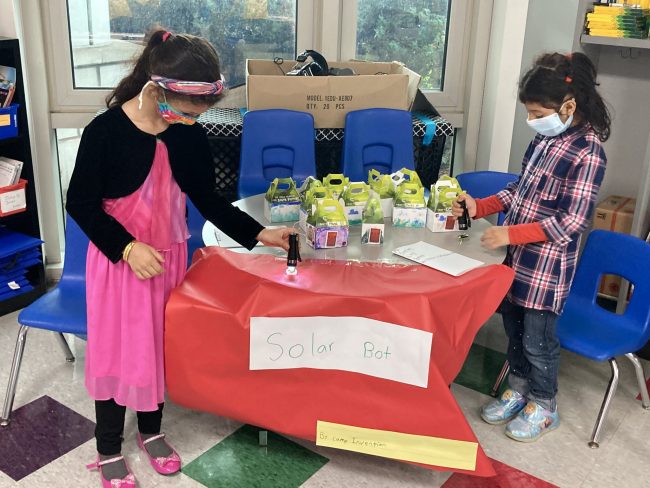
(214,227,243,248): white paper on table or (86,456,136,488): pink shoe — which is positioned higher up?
(214,227,243,248): white paper on table

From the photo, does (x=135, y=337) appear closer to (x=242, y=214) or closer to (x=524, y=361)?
(x=242, y=214)

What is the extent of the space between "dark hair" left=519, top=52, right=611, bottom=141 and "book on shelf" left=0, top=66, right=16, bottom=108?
7.07ft

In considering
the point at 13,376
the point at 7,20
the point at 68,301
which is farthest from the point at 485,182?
the point at 7,20

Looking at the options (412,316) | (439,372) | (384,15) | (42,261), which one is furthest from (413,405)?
(384,15)

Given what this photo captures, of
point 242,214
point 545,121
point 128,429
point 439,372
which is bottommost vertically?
point 128,429

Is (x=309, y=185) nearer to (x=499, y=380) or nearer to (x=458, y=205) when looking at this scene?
(x=458, y=205)

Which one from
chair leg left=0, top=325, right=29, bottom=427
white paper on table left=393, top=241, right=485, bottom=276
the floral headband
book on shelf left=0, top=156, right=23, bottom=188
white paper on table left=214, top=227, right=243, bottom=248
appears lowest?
chair leg left=0, top=325, right=29, bottom=427

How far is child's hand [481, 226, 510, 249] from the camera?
7.08 ft

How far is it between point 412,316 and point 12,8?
235cm

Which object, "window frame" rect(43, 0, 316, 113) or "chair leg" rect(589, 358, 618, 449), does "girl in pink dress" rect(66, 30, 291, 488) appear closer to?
"chair leg" rect(589, 358, 618, 449)

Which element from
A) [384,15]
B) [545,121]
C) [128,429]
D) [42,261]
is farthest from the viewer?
[384,15]

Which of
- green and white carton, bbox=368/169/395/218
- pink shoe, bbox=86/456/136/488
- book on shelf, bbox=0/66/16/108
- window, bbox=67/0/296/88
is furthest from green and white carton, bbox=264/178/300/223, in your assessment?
window, bbox=67/0/296/88

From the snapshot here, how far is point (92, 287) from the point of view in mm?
1965

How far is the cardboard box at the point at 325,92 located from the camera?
3223 millimetres
